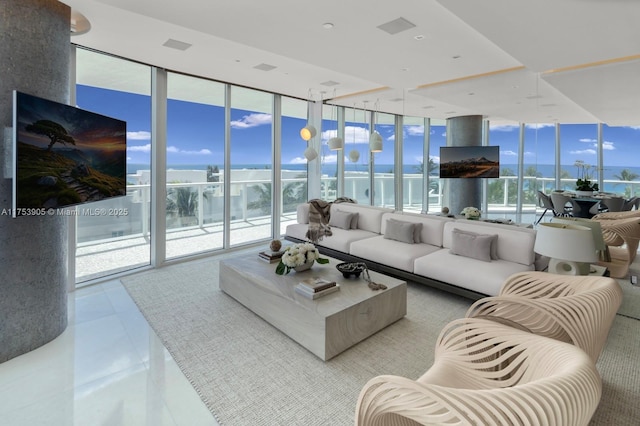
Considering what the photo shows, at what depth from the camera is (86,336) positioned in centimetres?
302

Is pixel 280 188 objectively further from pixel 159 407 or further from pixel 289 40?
pixel 159 407

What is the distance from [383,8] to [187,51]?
2638 millimetres

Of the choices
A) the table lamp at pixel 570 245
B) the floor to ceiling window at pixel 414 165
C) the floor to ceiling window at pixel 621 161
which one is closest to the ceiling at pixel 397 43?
the table lamp at pixel 570 245

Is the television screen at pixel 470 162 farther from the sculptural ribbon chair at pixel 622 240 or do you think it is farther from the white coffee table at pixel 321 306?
the white coffee table at pixel 321 306

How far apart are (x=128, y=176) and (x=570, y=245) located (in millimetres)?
5408

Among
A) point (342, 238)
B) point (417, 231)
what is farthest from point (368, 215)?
point (417, 231)

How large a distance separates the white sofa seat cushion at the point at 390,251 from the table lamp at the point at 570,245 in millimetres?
1501

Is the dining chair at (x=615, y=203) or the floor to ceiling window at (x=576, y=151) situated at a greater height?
the floor to ceiling window at (x=576, y=151)

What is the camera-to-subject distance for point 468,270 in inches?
142

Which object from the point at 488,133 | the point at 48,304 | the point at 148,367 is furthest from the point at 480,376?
the point at 488,133

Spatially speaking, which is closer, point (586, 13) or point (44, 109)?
point (44, 109)

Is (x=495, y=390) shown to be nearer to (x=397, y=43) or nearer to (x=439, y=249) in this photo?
(x=439, y=249)

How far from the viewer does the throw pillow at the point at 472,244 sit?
3.85 meters

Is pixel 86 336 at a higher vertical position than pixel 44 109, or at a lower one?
lower
